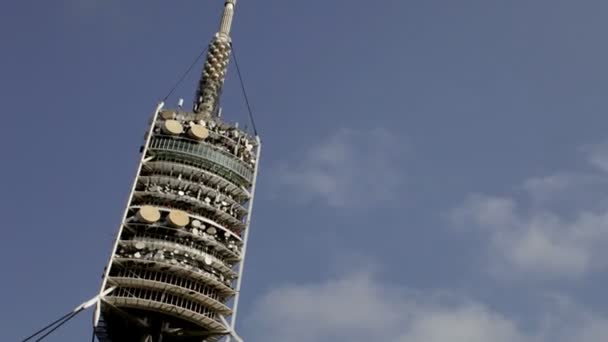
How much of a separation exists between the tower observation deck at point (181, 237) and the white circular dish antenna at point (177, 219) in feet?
0.47

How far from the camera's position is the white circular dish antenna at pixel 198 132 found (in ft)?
410

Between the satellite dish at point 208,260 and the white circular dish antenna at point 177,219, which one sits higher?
the white circular dish antenna at point 177,219

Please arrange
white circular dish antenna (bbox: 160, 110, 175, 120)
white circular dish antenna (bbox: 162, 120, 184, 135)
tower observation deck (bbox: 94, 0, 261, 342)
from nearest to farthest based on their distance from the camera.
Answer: tower observation deck (bbox: 94, 0, 261, 342) → white circular dish antenna (bbox: 162, 120, 184, 135) → white circular dish antenna (bbox: 160, 110, 175, 120)

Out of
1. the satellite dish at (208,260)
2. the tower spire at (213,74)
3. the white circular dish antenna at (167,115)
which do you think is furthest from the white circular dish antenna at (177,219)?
the tower spire at (213,74)

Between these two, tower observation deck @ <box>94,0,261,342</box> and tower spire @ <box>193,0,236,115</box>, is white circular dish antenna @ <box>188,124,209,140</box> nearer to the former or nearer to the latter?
tower observation deck @ <box>94,0,261,342</box>

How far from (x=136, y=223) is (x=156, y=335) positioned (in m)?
15.6

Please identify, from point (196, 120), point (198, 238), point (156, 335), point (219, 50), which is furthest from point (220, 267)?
point (219, 50)

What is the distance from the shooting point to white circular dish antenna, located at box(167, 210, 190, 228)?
378 ft

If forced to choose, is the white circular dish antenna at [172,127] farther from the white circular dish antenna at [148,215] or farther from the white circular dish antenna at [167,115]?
the white circular dish antenna at [148,215]

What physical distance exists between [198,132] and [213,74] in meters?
16.4

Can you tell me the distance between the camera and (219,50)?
140 m

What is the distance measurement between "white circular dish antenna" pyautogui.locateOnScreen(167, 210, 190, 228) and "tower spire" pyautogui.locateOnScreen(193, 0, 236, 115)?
75.0 feet

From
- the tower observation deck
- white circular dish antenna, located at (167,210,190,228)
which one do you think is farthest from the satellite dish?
white circular dish antenna, located at (167,210,190,228)

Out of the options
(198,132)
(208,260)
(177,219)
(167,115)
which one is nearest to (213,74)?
(167,115)
